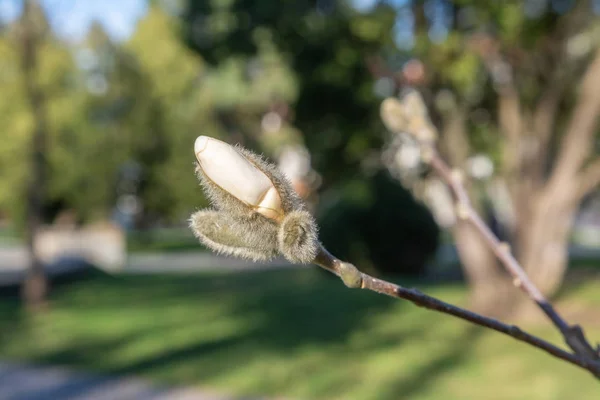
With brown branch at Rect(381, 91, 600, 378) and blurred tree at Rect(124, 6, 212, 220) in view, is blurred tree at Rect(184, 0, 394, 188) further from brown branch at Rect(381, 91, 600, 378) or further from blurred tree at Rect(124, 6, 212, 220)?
blurred tree at Rect(124, 6, 212, 220)

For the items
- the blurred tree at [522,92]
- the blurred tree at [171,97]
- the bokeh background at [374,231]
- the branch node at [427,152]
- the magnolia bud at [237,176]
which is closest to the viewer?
the magnolia bud at [237,176]

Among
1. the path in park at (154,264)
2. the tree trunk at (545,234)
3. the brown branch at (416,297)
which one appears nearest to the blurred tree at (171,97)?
the path in park at (154,264)

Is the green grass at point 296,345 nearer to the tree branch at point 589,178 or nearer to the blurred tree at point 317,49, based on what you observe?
the tree branch at point 589,178

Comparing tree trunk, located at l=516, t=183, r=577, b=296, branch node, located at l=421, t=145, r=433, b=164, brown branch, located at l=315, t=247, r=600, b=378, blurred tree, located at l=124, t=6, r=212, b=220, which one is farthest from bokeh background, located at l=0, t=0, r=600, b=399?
blurred tree, located at l=124, t=6, r=212, b=220

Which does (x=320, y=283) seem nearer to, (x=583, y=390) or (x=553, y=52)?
(x=553, y=52)

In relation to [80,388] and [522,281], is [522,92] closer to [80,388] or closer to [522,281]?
[80,388]

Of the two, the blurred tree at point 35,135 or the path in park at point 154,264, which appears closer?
the blurred tree at point 35,135

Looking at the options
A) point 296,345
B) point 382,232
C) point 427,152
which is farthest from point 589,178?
point 382,232
